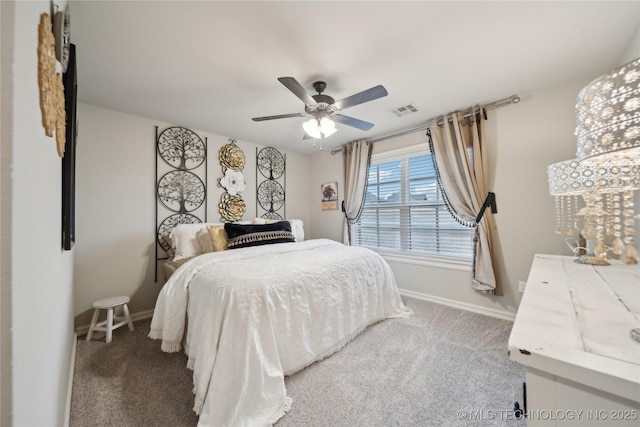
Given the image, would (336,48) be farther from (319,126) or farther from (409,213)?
(409,213)

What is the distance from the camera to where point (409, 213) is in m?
3.24

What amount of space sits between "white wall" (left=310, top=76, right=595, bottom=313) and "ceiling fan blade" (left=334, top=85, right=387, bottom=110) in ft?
5.39

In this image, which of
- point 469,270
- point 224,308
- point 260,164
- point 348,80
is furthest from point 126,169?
point 469,270

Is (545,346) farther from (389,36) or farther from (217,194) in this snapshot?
(217,194)

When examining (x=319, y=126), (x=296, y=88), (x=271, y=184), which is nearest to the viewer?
(x=296, y=88)

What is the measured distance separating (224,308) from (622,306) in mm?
1749

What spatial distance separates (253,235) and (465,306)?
2.64 metres

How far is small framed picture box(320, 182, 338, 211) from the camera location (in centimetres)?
404

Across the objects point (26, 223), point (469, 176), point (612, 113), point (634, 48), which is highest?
point (634, 48)

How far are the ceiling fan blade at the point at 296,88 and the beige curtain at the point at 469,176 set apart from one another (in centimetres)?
179

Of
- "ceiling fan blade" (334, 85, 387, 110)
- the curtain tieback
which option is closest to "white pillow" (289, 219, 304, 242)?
"ceiling fan blade" (334, 85, 387, 110)

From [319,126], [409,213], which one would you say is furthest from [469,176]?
[319,126]

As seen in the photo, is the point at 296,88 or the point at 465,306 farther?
the point at 465,306

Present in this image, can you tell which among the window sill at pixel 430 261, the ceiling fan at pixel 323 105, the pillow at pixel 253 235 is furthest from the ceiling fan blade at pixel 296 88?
the window sill at pixel 430 261
